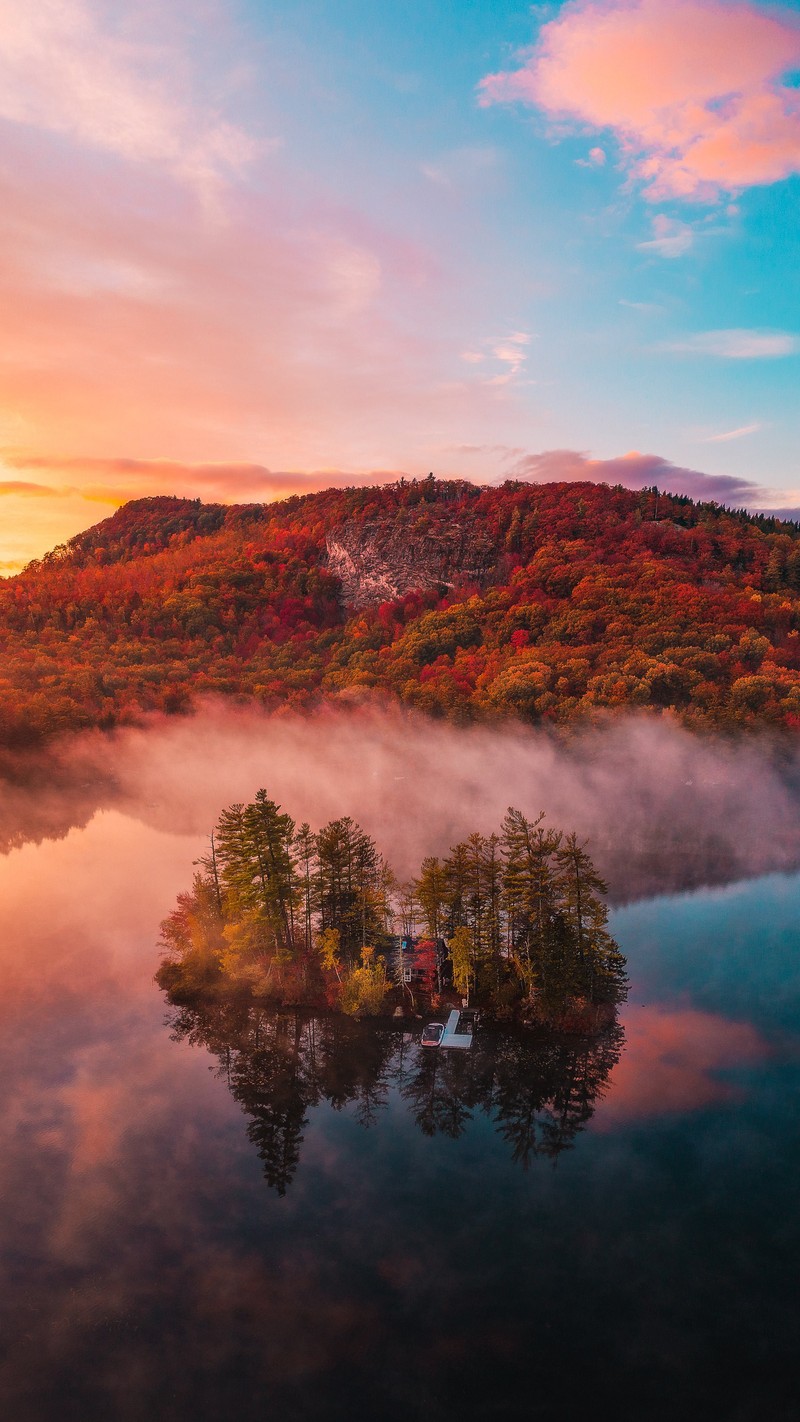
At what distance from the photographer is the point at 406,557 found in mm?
173625

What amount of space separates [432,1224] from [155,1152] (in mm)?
14947

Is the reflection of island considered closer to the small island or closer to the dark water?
the dark water

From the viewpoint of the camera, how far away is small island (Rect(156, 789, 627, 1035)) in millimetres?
49062

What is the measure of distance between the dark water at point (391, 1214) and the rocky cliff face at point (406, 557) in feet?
395

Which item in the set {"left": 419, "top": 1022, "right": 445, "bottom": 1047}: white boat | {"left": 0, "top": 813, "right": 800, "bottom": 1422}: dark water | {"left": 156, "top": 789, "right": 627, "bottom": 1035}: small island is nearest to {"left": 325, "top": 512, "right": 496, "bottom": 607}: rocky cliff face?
{"left": 156, "top": 789, "right": 627, "bottom": 1035}: small island

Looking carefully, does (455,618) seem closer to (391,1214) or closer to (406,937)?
(406,937)

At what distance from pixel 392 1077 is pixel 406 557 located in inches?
5519

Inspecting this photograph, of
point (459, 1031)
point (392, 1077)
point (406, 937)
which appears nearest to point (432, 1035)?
point (459, 1031)

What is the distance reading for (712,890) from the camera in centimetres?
7550

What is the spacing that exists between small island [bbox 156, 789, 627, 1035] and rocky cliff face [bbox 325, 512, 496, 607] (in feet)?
386

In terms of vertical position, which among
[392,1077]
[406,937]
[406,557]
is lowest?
[392,1077]

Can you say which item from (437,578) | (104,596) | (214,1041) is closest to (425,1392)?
(214,1041)

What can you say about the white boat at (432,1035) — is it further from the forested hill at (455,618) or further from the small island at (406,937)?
the forested hill at (455,618)

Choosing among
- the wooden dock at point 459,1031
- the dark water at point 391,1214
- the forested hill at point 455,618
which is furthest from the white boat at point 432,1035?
the forested hill at point 455,618
